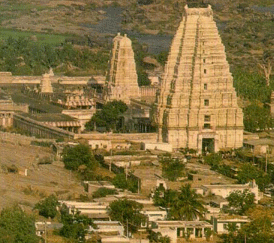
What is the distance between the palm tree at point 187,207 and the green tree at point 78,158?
41.7ft

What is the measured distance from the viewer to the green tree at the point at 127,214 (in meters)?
65.9

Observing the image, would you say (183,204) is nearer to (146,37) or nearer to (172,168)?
(172,168)

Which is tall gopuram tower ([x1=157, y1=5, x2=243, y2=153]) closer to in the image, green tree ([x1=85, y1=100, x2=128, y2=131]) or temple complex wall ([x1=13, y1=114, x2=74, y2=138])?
temple complex wall ([x1=13, y1=114, x2=74, y2=138])

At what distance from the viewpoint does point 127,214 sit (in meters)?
66.3

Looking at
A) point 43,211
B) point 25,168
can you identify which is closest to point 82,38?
point 25,168

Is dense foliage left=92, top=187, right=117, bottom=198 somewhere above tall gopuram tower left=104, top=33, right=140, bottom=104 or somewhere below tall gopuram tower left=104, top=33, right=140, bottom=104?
below

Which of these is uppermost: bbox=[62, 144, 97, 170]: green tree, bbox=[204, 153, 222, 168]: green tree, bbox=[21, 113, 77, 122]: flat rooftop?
bbox=[21, 113, 77, 122]: flat rooftop

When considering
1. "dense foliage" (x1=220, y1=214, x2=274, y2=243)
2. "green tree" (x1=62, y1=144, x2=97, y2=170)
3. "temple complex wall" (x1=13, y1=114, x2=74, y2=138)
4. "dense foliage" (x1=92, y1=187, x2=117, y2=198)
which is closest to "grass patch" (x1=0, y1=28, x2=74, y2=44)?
"temple complex wall" (x1=13, y1=114, x2=74, y2=138)

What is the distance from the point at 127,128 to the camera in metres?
96.4

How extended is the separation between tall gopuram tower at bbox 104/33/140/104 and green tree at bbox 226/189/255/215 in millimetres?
35183

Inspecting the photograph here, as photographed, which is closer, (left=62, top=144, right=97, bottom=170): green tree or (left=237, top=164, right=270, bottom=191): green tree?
(left=237, top=164, right=270, bottom=191): green tree

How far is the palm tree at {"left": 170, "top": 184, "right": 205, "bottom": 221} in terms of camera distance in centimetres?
6706

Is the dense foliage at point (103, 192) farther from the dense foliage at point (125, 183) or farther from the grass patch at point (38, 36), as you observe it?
the grass patch at point (38, 36)

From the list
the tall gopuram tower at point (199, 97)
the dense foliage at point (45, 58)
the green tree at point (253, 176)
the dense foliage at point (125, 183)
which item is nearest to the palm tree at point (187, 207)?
the dense foliage at point (125, 183)
